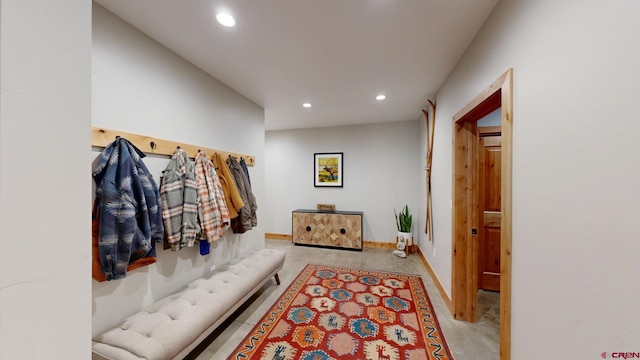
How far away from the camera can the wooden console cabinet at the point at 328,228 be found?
4434 millimetres

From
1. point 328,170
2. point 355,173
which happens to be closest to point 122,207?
point 328,170

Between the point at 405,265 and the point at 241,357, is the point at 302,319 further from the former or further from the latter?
the point at 405,265

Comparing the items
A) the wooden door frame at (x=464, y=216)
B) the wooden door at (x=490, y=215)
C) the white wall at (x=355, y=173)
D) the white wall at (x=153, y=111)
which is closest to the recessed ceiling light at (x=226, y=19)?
the white wall at (x=153, y=111)

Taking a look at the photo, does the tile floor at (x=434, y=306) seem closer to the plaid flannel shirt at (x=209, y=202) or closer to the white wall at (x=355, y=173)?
the plaid flannel shirt at (x=209, y=202)

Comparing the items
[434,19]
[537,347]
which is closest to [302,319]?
[537,347]

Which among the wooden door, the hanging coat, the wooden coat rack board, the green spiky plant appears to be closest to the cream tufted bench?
the hanging coat

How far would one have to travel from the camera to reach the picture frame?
490cm

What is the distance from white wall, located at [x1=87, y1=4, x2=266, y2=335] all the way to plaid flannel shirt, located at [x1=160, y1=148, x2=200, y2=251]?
4.4 inches

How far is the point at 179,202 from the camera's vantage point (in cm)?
195

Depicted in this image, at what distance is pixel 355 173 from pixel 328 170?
586 millimetres

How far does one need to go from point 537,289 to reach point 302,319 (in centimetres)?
183

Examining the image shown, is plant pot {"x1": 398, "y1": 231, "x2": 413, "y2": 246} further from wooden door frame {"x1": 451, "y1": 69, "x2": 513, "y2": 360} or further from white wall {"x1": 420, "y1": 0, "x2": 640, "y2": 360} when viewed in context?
white wall {"x1": 420, "y1": 0, "x2": 640, "y2": 360}

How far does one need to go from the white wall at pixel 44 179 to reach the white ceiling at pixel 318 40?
123 cm

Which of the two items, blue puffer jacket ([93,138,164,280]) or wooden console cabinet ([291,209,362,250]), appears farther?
wooden console cabinet ([291,209,362,250])
